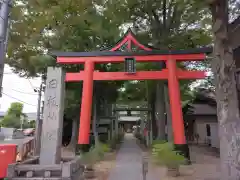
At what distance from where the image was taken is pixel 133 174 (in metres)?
8.48

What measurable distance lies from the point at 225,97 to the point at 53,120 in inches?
211

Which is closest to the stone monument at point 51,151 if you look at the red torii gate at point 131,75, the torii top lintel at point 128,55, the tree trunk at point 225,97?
the tree trunk at point 225,97

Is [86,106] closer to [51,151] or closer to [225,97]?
[51,151]

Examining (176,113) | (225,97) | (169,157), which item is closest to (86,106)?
(176,113)

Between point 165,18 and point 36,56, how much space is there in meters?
10.1

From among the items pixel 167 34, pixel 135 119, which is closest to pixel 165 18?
pixel 167 34

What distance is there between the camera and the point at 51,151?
6.36m

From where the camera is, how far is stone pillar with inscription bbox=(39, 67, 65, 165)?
20.9 feet

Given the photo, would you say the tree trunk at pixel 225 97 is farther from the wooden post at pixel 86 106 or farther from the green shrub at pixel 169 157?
the wooden post at pixel 86 106

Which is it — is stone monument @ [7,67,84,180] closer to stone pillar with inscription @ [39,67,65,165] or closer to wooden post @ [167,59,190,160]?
stone pillar with inscription @ [39,67,65,165]

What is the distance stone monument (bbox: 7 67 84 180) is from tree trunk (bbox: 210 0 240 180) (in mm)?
4492

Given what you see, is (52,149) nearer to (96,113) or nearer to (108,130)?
(96,113)

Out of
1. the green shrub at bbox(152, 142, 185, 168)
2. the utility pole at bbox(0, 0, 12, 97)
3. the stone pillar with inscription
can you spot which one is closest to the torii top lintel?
the stone pillar with inscription

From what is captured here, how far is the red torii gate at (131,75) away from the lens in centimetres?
1134
